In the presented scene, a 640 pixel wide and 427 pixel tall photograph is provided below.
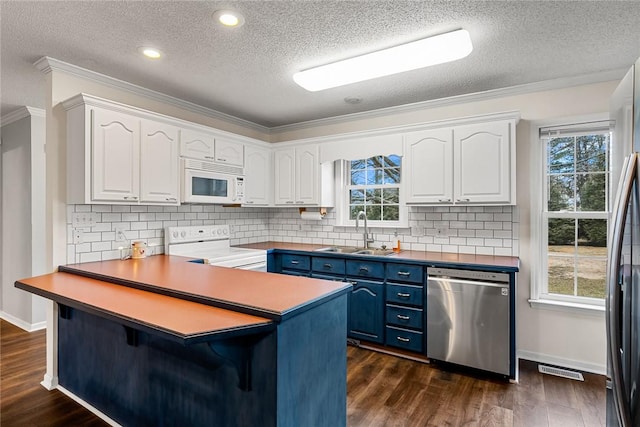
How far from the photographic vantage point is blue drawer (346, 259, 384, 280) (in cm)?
328

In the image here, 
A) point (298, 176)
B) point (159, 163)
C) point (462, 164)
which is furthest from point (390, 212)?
point (159, 163)

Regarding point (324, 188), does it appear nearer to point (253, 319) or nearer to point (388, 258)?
point (388, 258)

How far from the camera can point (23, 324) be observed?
3.97m

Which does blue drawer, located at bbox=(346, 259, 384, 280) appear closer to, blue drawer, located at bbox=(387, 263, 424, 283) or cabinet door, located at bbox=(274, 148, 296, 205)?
blue drawer, located at bbox=(387, 263, 424, 283)

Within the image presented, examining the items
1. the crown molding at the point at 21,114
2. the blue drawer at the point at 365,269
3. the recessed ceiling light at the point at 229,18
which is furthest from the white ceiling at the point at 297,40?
the blue drawer at the point at 365,269

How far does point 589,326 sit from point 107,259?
419cm

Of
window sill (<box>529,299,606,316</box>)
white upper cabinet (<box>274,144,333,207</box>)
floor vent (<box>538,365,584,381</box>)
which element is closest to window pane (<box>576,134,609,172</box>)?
window sill (<box>529,299,606,316</box>)

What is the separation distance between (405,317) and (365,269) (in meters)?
0.57

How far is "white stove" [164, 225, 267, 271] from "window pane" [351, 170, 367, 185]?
1.44 m

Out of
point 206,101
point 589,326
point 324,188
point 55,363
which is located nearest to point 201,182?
point 206,101

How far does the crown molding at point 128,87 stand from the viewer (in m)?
2.64

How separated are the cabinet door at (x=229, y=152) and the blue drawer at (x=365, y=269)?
1.70m

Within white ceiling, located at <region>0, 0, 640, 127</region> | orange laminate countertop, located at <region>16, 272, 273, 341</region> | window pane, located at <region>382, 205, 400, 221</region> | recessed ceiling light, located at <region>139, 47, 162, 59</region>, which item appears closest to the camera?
orange laminate countertop, located at <region>16, 272, 273, 341</region>

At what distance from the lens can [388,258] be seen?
320cm
